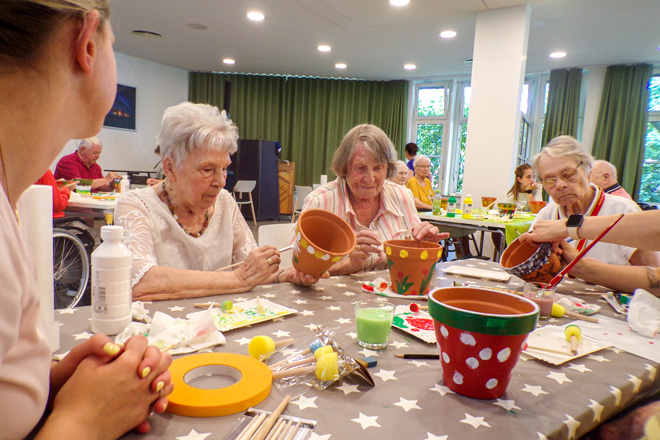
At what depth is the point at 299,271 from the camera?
1.41 metres

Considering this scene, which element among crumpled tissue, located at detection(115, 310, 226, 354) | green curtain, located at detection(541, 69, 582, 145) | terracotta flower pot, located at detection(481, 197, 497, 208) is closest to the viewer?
crumpled tissue, located at detection(115, 310, 226, 354)

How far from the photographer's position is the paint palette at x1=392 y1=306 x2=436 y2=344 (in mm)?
1011

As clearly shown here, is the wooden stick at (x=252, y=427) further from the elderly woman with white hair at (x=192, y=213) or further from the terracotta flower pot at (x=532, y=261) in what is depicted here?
the terracotta flower pot at (x=532, y=261)

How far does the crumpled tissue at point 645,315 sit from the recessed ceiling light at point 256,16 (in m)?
5.66

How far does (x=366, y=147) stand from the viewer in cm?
205

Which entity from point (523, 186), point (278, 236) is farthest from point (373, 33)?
point (278, 236)

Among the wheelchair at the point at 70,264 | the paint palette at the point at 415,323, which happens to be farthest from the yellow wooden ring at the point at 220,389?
the wheelchair at the point at 70,264

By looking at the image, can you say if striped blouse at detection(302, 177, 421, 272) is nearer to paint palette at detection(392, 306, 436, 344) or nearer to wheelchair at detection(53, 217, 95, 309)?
paint palette at detection(392, 306, 436, 344)

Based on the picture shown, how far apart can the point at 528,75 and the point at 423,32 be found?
3475 millimetres

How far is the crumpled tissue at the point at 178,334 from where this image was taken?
884mm

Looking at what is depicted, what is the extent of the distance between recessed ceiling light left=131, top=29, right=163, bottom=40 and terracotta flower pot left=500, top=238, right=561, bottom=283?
22.9 ft

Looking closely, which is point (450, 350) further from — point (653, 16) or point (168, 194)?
point (653, 16)

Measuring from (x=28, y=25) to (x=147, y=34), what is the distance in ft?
24.1

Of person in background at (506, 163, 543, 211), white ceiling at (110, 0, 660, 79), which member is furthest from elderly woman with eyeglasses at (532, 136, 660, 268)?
white ceiling at (110, 0, 660, 79)
